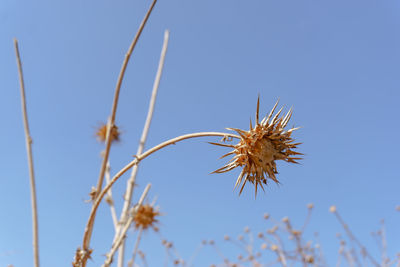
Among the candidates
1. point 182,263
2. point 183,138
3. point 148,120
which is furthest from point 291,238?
point 183,138

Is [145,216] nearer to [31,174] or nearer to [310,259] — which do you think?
[31,174]

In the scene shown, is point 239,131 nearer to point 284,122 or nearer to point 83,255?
point 284,122

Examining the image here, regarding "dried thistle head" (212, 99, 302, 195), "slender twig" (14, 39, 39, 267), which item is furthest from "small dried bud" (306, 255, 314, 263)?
"slender twig" (14, 39, 39, 267)

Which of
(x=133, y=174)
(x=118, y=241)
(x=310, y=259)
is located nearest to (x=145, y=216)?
(x=133, y=174)

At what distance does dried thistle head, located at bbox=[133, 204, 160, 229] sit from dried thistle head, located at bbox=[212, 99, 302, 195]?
78.5 inches

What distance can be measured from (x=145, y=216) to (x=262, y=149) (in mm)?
2219

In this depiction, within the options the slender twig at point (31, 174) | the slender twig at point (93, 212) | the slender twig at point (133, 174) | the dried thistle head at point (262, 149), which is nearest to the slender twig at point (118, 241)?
the slender twig at point (133, 174)

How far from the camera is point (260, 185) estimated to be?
1.84m

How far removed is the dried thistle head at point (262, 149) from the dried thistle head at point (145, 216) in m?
1.99

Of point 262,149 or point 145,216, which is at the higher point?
point 145,216

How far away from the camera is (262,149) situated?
178cm

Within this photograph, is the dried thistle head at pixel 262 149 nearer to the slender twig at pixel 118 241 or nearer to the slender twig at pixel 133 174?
the slender twig at pixel 118 241

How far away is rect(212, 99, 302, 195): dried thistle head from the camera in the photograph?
5.87 ft

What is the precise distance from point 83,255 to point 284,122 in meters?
1.42
